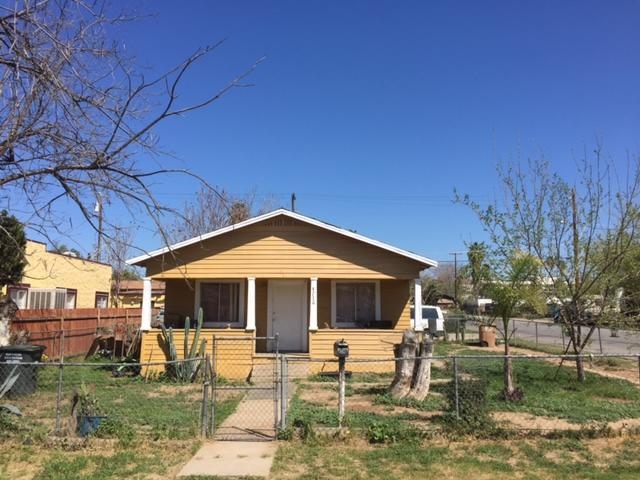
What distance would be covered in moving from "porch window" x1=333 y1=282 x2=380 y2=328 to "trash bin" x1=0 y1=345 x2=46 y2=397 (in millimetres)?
8224

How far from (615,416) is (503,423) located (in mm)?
2243

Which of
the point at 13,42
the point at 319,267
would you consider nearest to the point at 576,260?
the point at 319,267

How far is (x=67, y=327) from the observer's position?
61.2ft

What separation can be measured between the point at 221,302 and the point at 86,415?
9.26 metres

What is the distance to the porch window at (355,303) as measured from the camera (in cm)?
1714

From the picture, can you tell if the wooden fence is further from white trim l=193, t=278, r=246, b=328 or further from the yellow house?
white trim l=193, t=278, r=246, b=328

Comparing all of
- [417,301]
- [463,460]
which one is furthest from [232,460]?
[417,301]

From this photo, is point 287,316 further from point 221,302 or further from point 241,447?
point 241,447

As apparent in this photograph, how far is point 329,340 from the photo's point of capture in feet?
51.7

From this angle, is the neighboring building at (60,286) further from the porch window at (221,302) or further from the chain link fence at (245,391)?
the chain link fence at (245,391)

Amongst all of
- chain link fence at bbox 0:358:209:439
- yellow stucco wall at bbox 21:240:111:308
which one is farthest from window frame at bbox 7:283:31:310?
chain link fence at bbox 0:358:209:439

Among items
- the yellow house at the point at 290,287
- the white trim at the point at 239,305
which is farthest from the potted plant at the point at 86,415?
the white trim at the point at 239,305

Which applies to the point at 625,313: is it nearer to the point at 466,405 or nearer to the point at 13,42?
the point at 466,405

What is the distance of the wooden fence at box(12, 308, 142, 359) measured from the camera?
16.4 metres
